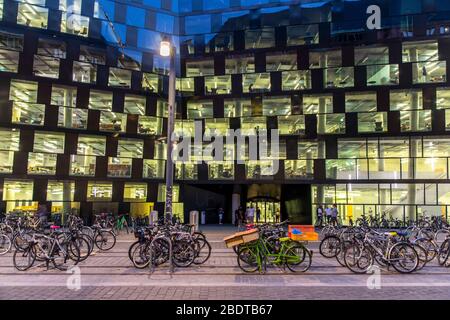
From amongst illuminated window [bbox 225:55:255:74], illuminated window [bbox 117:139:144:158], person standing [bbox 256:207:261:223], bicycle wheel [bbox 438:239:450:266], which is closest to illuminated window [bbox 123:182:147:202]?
illuminated window [bbox 117:139:144:158]

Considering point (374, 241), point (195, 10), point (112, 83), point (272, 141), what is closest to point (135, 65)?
point (112, 83)

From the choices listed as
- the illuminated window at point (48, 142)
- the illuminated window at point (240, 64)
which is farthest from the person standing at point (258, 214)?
the illuminated window at point (48, 142)

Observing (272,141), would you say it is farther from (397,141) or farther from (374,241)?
(374,241)

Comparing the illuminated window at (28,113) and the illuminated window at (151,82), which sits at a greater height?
the illuminated window at (151,82)

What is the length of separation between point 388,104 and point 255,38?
39.1 feet

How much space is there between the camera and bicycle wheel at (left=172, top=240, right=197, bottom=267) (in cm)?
1088

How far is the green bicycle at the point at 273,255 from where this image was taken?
10141 millimetres

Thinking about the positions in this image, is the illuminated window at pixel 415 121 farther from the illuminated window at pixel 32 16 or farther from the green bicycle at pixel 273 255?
the illuminated window at pixel 32 16

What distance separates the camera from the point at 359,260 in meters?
10.3

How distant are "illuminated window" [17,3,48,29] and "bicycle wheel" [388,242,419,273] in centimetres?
2837

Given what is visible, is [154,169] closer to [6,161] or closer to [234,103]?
[234,103]

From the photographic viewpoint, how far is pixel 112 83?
30.5 meters

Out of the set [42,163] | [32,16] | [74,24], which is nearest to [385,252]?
[42,163]

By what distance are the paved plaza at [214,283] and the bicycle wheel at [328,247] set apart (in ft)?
4.00
